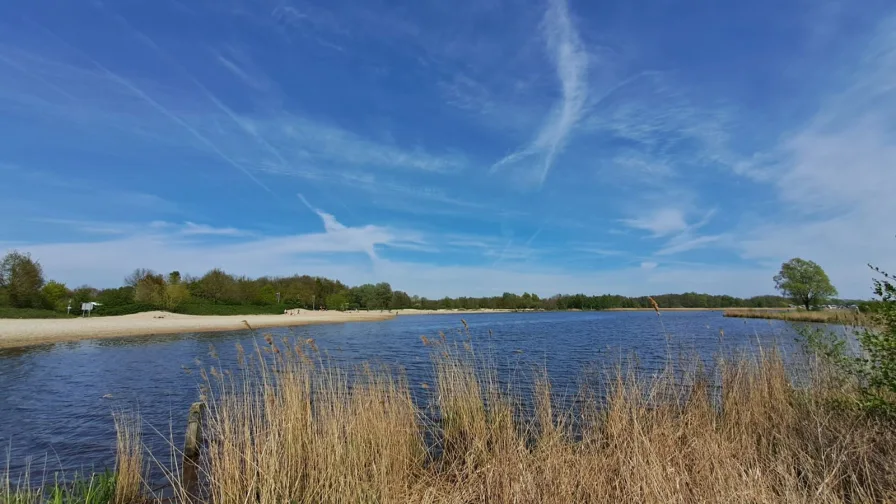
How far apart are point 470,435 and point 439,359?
1.62 meters

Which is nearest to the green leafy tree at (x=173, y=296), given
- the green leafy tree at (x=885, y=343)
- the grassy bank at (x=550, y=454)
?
the grassy bank at (x=550, y=454)

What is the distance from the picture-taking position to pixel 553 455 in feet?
14.6

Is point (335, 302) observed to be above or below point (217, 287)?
below

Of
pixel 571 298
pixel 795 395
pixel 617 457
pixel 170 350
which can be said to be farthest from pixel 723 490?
pixel 571 298

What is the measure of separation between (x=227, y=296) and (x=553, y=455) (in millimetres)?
74204

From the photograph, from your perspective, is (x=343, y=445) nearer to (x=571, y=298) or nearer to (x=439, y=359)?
(x=439, y=359)

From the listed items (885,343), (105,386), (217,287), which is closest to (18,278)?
(217,287)

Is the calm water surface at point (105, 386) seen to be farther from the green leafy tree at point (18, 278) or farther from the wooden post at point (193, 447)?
the green leafy tree at point (18, 278)

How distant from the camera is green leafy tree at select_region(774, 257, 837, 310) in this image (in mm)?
54375

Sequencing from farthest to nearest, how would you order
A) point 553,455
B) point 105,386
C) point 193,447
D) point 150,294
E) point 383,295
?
point 383,295
point 150,294
point 105,386
point 193,447
point 553,455

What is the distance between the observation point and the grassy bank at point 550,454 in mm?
3852

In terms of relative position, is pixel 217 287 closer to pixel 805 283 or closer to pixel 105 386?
pixel 105 386

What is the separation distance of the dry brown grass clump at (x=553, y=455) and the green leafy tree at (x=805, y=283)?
61.9 m

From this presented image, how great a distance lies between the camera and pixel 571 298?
143875 mm
